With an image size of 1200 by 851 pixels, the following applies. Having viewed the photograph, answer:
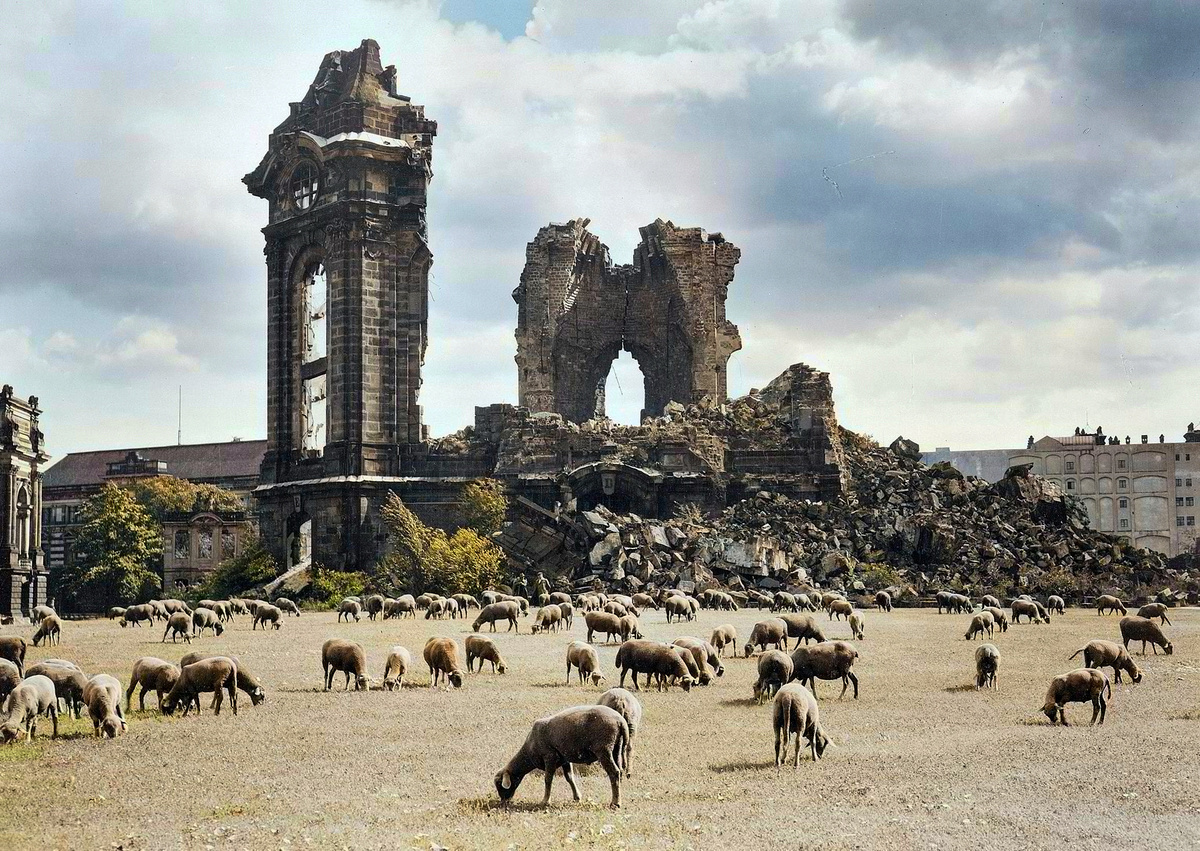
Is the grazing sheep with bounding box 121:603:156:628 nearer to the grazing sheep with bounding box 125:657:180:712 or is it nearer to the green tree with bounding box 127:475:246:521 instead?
the grazing sheep with bounding box 125:657:180:712

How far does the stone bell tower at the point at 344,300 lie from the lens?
66.0 metres

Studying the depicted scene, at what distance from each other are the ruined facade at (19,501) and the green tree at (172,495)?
70.0 feet

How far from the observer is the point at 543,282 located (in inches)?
3093

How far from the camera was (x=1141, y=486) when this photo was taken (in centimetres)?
11481

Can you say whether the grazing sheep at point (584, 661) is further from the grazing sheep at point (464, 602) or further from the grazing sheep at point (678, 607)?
the grazing sheep at point (464, 602)

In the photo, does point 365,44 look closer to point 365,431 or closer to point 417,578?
point 365,431

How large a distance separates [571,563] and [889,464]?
18.6 meters

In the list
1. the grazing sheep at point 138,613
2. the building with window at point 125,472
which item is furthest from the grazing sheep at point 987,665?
the building with window at point 125,472

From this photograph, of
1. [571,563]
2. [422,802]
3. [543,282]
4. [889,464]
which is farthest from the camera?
[543,282]

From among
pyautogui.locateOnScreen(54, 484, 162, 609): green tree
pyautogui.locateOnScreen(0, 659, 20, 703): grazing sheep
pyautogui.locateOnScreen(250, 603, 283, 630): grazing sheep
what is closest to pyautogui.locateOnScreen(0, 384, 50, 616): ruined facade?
pyautogui.locateOnScreen(54, 484, 162, 609): green tree

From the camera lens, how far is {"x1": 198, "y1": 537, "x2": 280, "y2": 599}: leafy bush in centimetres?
6562

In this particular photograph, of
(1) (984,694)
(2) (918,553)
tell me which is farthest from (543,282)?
(1) (984,694)

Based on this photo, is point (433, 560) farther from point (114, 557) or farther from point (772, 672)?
point (772, 672)

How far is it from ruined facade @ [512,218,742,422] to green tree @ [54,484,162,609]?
2462 cm
